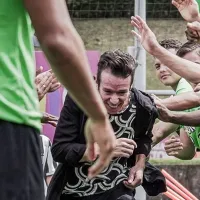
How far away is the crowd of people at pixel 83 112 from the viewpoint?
7.47 ft

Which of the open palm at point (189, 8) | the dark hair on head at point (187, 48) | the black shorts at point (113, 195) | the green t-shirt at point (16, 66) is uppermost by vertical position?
the green t-shirt at point (16, 66)

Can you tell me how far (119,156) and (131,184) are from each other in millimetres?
272

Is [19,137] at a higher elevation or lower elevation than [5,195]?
higher

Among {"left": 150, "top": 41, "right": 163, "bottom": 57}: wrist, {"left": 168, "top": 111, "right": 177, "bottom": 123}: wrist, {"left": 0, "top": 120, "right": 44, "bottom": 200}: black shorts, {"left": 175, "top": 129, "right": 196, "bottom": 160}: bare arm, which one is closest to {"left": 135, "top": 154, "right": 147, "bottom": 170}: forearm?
{"left": 168, "top": 111, "right": 177, "bottom": 123}: wrist

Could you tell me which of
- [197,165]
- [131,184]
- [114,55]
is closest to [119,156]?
[131,184]

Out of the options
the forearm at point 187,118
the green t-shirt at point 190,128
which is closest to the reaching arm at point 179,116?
the forearm at point 187,118

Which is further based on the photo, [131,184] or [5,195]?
[131,184]

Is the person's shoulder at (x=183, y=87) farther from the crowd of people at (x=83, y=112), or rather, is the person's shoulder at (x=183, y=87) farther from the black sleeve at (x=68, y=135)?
the black sleeve at (x=68, y=135)

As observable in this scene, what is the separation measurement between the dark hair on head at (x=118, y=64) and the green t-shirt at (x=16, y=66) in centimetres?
260

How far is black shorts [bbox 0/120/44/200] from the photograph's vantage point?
2.42 metres

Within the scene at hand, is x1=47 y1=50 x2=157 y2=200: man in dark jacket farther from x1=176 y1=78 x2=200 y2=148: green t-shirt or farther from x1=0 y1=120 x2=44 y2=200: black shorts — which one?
x1=0 y1=120 x2=44 y2=200: black shorts

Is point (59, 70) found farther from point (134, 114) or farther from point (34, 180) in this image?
point (134, 114)

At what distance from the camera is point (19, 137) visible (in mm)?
2451

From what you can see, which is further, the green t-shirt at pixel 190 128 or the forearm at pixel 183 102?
the green t-shirt at pixel 190 128
